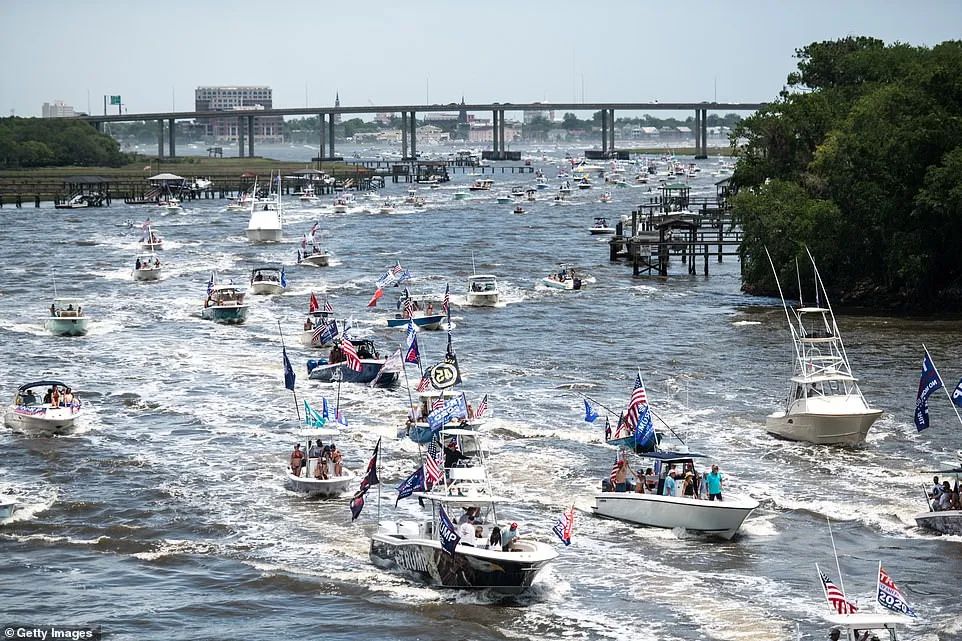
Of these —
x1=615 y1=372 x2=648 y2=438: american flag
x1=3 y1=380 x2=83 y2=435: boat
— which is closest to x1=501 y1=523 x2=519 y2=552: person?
x1=615 y1=372 x2=648 y2=438: american flag

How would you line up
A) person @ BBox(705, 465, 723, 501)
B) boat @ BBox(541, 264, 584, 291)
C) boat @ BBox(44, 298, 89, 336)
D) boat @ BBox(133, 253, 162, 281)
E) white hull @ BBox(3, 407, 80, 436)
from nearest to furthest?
1. person @ BBox(705, 465, 723, 501)
2. white hull @ BBox(3, 407, 80, 436)
3. boat @ BBox(44, 298, 89, 336)
4. boat @ BBox(541, 264, 584, 291)
5. boat @ BBox(133, 253, 162, 281)

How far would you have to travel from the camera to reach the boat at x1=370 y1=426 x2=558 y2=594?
31297 millimetres

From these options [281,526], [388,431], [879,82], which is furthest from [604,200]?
[281,526]

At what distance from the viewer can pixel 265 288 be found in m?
84.6

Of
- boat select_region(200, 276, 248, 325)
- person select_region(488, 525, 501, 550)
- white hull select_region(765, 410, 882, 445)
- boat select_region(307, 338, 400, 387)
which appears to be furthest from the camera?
boat select_region(200, 276, 248, 325)

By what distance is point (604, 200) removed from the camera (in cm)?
18088

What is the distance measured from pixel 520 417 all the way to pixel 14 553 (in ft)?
63.6

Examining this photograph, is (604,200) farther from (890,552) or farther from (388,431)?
(890,552)

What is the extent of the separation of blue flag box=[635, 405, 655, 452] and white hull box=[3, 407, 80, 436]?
19.6m

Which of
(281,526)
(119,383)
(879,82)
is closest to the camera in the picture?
(281,526)

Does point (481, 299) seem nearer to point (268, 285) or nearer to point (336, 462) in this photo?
point (268, 285)

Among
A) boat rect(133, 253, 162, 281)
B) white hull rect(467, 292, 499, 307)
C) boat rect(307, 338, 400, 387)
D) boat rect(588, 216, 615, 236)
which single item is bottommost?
boat rect(307, 338, 400, 387)

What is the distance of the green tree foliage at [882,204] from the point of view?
6956 cm

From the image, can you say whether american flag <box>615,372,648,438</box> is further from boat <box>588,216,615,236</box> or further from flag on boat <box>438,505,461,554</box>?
boat <box>588,216,615,236</box>
